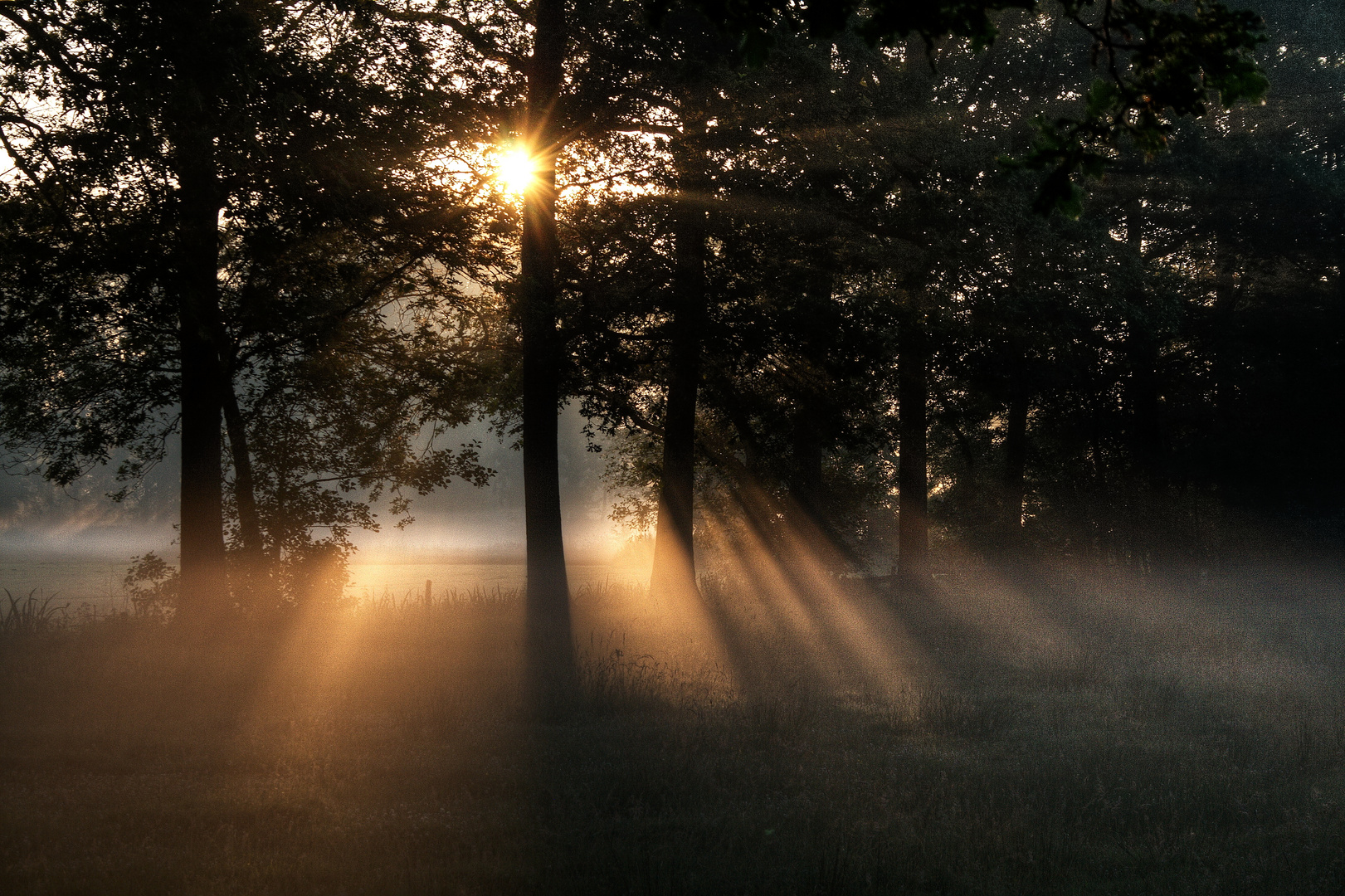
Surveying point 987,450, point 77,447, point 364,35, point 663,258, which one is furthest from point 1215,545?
point 77,447

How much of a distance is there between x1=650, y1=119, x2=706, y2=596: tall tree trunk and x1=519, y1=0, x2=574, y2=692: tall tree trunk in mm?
3173

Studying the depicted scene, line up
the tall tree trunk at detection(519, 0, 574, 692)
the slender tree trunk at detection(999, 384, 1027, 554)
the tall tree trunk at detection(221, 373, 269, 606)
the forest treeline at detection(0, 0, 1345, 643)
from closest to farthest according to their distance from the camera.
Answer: the forest treeline at detection(0, 0, 1345, 643), the tall tree trunk at detection(519, 0, 574, 692), the tall tree trunk at detection(221, 373, 269, 606), the slender tree trunk at detection(999, 384, 1027, 554)

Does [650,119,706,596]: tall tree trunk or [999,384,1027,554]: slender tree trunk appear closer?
[650,119,706,596]: tall tree trunk

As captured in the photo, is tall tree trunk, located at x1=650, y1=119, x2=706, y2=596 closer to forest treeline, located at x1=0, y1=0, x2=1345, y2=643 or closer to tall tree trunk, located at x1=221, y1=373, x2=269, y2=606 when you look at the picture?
forest treeline, located at x1=0, y1=0, x2=1345, y2=643

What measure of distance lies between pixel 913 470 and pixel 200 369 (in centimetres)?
1688

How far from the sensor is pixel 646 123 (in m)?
18.7

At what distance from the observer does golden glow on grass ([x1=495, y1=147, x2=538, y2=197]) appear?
17.9 m

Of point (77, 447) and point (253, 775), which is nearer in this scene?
point (253, 775)

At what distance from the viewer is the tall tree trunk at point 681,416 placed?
69.3ft

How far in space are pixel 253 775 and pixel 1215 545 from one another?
94.2ft

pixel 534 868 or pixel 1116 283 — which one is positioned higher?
pixel 1116 283

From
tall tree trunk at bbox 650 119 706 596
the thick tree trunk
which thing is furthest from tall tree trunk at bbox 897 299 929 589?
the thick tree trunk

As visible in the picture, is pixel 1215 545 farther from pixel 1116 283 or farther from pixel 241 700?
pixel 241 700

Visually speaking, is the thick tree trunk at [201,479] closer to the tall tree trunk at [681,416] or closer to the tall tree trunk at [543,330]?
the tall tree trunk at [543,330]
